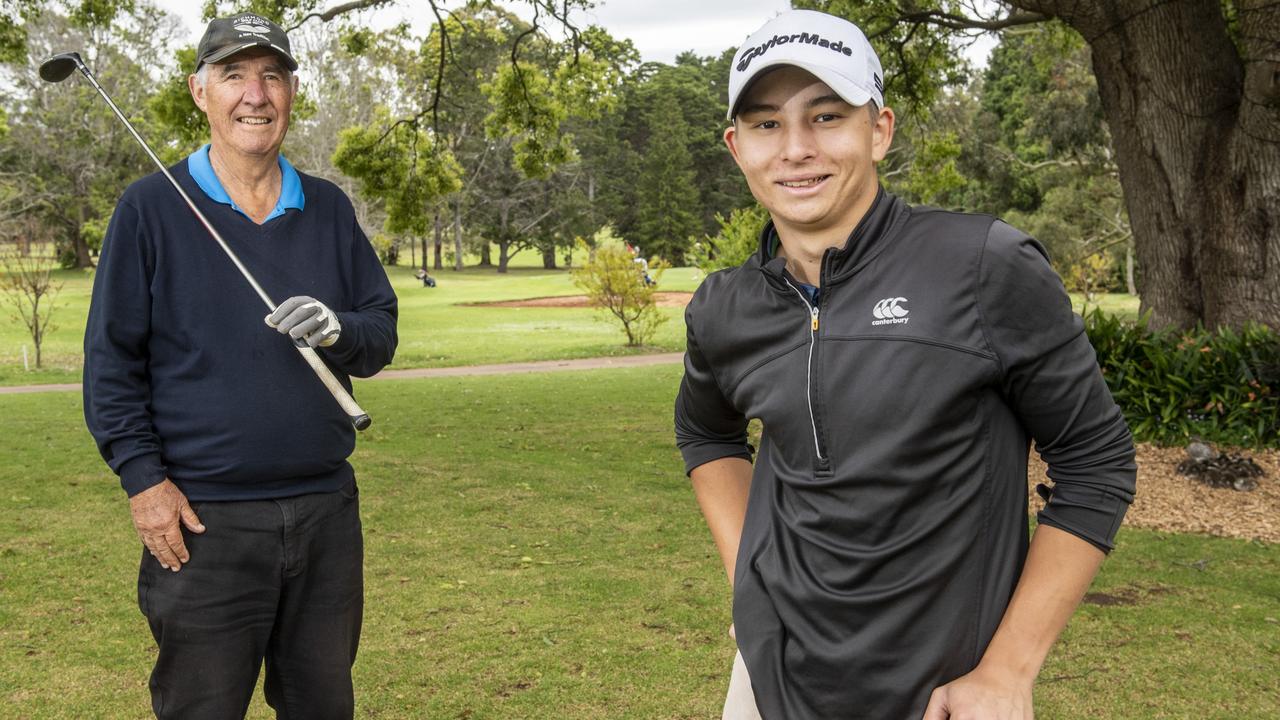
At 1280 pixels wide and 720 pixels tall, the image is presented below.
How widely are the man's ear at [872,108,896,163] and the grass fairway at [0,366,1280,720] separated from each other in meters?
3.39

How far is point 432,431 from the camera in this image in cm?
1306

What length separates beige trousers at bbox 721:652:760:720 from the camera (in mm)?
2129

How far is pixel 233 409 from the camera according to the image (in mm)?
2984

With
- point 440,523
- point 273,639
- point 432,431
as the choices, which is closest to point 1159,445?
point 440,523

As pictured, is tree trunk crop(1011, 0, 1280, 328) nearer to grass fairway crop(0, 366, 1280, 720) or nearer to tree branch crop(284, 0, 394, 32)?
grass fairway crop(0, 366, 1280, 720)

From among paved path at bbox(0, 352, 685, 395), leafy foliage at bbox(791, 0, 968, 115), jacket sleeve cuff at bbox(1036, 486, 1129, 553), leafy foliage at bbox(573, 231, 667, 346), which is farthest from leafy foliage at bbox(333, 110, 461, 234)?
jacket sleeve cuff at bbox(1036, 486, 1129, 553)

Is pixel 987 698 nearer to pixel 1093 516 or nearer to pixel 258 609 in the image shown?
pixel 1093 516

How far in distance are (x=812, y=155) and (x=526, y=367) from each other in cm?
2069

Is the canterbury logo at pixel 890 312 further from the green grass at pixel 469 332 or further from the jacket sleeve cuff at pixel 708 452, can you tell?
the green grass at pixel 469 332

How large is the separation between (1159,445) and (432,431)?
7510 mm

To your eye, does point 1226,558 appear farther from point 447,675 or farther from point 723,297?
point 723,297

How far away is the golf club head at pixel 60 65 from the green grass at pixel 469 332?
12563mm

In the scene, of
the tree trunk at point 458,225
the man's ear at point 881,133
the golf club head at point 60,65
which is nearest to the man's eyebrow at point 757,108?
the man's ear at point 881,133

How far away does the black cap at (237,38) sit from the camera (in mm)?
3121
